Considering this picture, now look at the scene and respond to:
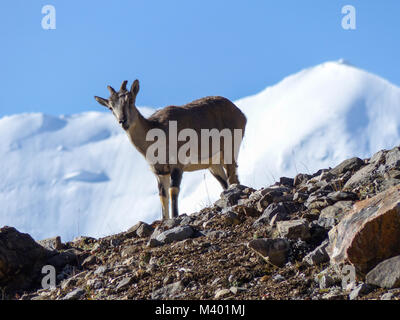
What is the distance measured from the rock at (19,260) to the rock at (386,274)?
5.27 m

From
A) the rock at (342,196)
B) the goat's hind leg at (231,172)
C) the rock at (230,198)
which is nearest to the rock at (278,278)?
the rock at (342,196)

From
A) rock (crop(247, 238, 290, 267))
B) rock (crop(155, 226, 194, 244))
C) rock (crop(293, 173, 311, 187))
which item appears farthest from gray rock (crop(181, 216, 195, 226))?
rock (crop(247, 238, 290, 267))

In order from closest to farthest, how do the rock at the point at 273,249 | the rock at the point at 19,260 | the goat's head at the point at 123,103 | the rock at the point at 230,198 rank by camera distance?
the rock at the point at 273,249
the rock at the point at 19,260
the rock at the point at 230,198
the goat's head at the point at 123,103

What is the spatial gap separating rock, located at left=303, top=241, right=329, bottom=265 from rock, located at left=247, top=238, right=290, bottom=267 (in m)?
0.31

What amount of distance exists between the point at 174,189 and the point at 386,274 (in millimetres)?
7405

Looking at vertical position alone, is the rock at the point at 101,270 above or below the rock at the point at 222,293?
above

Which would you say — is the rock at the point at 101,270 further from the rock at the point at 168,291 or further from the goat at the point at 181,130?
the goat at the point at 181,130

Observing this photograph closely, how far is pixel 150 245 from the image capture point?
11109 millimetres

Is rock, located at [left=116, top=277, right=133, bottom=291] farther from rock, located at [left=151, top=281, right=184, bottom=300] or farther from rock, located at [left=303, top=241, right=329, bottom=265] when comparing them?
rock, located at [left=303, top=241, right=329, bottom=265]

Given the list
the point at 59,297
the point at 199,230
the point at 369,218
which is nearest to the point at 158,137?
the point at 199,230

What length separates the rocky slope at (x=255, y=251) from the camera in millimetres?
8453

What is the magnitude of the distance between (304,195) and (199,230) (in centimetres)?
169

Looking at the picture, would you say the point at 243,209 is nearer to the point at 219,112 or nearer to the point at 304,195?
the point at 304,195

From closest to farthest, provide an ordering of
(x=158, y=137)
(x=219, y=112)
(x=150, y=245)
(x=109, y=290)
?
(x=109, y=290), (x=150, y=245), (x=158, y=137), (x=219, y=112)
